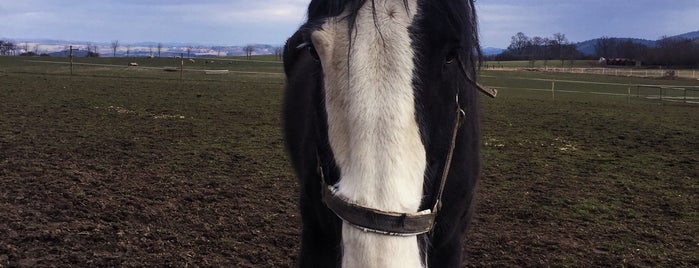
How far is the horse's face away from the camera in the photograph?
1614 mm

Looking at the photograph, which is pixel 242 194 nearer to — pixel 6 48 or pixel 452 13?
pixel 452 13

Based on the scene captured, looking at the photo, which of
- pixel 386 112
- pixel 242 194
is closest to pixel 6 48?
pixel 242 194

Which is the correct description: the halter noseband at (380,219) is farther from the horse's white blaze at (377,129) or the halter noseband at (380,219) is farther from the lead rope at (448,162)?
the lead rope at (448,162)

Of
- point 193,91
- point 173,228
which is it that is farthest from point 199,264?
point 193,91

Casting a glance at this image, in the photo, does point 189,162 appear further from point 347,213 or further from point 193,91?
point 193,91

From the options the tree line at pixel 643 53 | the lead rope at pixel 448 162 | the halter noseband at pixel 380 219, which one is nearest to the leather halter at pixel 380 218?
the halter noseband at pixel 380 219

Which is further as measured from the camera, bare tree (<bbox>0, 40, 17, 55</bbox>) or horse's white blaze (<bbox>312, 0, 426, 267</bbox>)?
bare tree (<bbox>0, 40, 17, 55</bbox>)

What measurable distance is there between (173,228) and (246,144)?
5.21m

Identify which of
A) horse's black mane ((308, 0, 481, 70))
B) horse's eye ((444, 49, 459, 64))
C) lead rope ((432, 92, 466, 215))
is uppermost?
horse's black mane ((308, 0, 481, 70))

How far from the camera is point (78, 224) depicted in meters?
5.46

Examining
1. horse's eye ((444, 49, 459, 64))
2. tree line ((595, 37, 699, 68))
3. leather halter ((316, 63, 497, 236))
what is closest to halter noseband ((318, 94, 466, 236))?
leather halter ((316, 63, 497, 236))

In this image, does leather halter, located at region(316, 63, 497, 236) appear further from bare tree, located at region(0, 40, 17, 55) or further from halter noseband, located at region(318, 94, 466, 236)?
bare tree, located at region(0, 40, 17, 55)

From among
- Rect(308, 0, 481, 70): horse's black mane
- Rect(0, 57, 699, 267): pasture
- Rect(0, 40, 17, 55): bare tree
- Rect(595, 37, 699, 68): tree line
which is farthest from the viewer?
Rect(595, 37, 699, 68): tree line

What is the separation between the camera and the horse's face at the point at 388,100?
161cm
